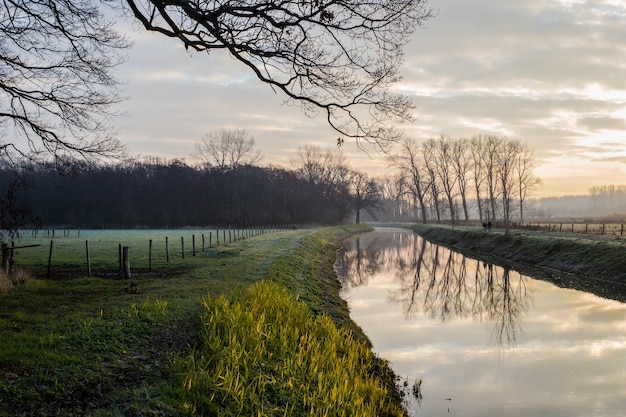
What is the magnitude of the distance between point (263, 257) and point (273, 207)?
69.0 meters

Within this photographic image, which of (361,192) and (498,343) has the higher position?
(361,192)

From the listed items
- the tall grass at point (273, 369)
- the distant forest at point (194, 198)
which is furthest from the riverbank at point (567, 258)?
the distant forest at point (194, 198)

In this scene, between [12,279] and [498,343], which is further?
[12,279]

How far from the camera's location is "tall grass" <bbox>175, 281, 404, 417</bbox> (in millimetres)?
6262

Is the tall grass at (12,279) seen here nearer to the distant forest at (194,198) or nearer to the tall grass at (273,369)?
the tall grass at (273,369)

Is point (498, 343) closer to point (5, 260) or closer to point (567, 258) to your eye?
point (5, 260)

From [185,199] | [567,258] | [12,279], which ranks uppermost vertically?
[185,199]

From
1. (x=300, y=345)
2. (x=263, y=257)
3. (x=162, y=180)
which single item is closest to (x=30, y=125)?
(x=300, y=345)

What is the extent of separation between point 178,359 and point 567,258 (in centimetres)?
2566

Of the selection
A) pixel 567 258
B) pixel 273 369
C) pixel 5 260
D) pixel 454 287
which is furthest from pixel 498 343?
pixel 567 258

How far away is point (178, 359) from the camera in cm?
689

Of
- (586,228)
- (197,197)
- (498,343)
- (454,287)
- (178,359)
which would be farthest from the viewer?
(197,197)

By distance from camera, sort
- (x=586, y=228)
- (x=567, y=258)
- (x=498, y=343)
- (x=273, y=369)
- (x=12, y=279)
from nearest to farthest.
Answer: (x=273, y=369)
(x=498, y=343)
(x=12, y=279)
(x=567, y=258)
(x=586, y=228)

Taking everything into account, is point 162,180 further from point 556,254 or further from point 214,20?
point 214,20
